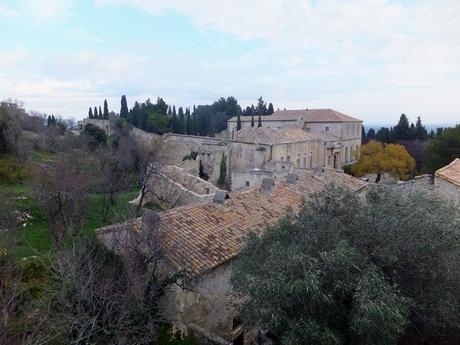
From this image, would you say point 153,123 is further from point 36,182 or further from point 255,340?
point 255,340

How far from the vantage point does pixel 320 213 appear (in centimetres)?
902

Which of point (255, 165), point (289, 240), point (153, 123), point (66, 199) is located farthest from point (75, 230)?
point (153, 123)

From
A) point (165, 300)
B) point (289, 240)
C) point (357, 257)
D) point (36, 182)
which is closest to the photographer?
point (357, 257)

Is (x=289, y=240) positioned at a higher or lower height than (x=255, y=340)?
higher

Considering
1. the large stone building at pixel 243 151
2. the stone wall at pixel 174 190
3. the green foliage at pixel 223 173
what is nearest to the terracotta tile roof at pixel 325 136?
the large stone building at pixel 243 151

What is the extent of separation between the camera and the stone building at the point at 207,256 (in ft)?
34.1

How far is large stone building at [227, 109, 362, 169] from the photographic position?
1939 inches

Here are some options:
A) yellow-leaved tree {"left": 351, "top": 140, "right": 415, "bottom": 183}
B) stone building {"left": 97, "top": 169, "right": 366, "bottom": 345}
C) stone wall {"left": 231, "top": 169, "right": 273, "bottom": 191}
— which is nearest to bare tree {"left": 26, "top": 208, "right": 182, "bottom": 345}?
stone building {"left": 97, "top": 169, "right": 366, "bottom": 345}

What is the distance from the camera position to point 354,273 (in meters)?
7.18

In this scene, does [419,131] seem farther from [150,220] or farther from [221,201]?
[150,220]

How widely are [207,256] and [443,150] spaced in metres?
34.8

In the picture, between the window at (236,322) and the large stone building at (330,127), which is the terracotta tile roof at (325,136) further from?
the window at (236,322)

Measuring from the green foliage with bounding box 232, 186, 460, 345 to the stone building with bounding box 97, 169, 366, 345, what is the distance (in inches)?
70.0

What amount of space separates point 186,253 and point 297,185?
10.7 metres
